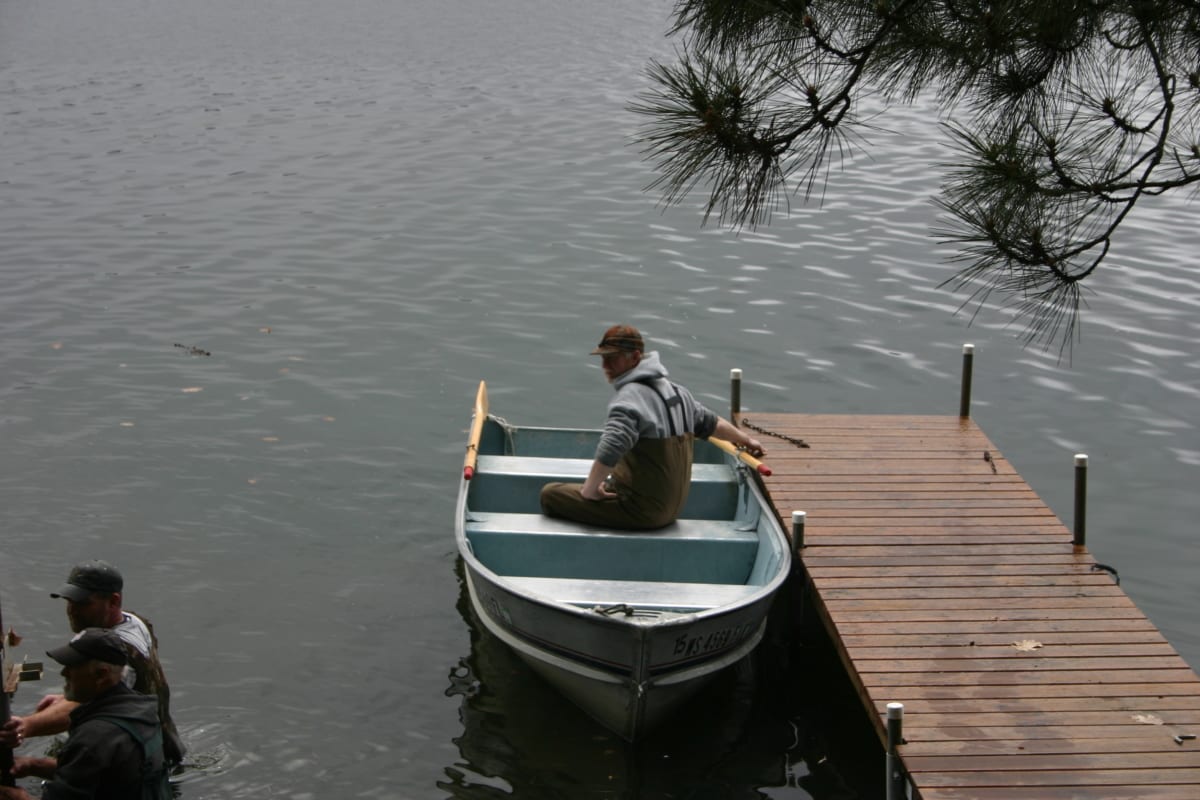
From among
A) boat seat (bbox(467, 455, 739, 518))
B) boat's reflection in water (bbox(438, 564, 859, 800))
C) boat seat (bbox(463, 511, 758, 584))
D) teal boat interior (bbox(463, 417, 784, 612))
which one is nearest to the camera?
boat's reflection in water (bbox(438, 564, 859, 800))

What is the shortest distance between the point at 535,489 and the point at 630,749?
2653 millimetres

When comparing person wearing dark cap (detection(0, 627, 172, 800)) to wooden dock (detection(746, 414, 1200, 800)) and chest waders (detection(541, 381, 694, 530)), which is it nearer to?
wooden dock (detection(746, 414, 1200, 800))

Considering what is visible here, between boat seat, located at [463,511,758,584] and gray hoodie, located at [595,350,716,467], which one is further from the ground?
gray hoodie, located at [595,350,716,467]

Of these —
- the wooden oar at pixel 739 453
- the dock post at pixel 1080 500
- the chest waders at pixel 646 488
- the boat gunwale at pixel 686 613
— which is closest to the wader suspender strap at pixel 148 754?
the boat gunwale at pixel 686 613

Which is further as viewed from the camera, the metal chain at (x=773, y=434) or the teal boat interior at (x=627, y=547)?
the metal chain at (x=773, y=434)

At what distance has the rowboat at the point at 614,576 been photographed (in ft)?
27.8

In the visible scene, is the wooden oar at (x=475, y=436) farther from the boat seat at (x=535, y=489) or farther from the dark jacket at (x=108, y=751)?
the dark jacket at (x=108, y=751)

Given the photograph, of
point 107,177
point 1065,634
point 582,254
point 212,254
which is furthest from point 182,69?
point 1065,634

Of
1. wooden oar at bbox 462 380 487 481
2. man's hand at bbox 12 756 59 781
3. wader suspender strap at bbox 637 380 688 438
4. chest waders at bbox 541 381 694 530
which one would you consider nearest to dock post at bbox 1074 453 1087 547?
chest waders at bbox 541 381 694 530

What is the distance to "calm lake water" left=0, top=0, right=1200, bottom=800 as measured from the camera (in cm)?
948

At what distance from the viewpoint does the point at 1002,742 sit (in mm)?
7543

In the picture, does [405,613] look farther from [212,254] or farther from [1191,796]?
[212,254]

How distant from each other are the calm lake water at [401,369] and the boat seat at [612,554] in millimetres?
828

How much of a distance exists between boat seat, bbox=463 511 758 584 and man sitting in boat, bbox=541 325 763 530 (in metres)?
0.17
